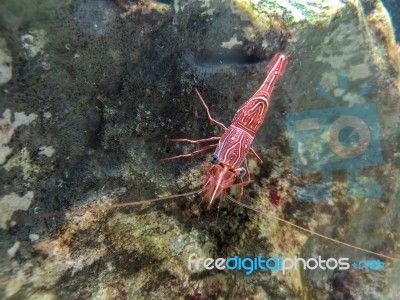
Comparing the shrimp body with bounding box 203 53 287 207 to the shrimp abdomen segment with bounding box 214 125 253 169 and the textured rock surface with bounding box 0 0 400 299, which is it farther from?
the textured rock surface with bounding box 0 0 400 299

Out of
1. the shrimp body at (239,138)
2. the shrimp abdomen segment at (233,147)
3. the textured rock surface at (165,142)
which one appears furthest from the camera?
the shrimp abdomen segment at (233,147)

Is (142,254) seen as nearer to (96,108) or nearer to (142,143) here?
(142,143)

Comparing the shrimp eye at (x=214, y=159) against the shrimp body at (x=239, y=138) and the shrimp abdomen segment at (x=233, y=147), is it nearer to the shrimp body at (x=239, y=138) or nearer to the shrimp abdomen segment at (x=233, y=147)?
the shrimp body at (x=239, y=138)

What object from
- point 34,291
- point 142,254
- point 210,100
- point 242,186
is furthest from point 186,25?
point 34,291

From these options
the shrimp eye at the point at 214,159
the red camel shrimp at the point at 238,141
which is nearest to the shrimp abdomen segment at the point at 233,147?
the red camel shrimp at the point at 238,141

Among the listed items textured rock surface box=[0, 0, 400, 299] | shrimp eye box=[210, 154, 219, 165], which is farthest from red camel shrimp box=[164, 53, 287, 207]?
textured rock surface box=[0, 0, 400, 299]
